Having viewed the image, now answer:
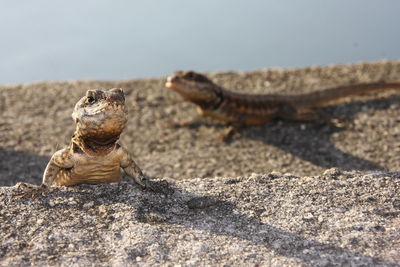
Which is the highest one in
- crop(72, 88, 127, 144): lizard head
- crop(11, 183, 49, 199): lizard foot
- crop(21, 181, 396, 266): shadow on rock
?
crop(72, 88, 127, 144): lizard head

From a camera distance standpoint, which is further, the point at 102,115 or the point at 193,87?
the point at 193,87

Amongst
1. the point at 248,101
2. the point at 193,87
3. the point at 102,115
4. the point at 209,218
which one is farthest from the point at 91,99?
the point at 248,101

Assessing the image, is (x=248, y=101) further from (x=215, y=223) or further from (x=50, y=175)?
(x=215, y=223)

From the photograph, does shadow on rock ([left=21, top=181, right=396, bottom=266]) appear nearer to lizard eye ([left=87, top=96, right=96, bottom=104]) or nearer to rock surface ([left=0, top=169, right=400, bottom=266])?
rock surface ([left=0, top=169, right=400, bottom=266])

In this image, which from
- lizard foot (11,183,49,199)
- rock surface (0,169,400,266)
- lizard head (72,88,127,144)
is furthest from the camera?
lizard foot (11,183,49,199)

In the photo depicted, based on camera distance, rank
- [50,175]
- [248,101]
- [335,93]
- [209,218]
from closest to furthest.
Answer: [209,218] → [50,175] → [248,101] → [335,93]

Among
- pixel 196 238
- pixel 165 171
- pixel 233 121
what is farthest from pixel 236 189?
pixel 233 121

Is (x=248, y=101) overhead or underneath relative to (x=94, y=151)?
underneath

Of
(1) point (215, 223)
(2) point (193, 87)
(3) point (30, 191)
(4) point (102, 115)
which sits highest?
(4) point (102, 115)

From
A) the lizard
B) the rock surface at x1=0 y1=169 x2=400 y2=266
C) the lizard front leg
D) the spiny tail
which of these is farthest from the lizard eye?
the spiny tail
